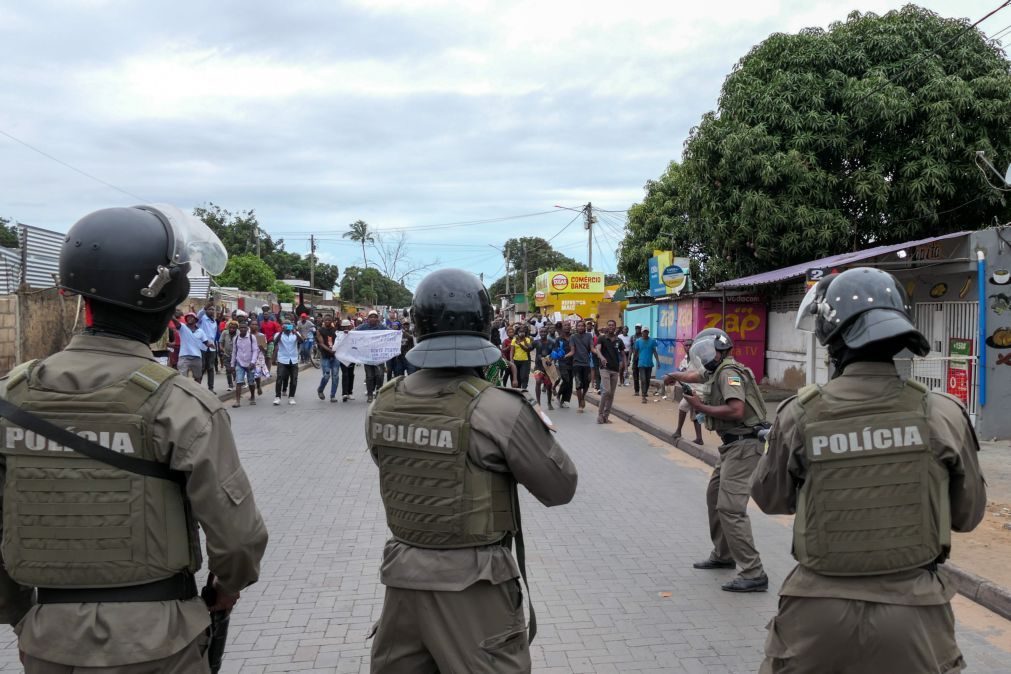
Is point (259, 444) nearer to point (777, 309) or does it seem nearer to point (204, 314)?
point (204, 314)

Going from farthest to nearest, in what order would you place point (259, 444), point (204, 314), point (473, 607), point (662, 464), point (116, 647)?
point (204, 314)
point (259, 444)
point (662, 464)
point (473, 607)
point (116, 647)

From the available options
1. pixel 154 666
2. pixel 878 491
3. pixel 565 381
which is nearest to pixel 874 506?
pixel 878 491

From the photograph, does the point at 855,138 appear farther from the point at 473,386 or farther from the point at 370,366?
the point at 473,386

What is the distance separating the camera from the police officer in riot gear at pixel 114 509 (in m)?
2.00

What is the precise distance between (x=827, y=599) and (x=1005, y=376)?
32.1 feet

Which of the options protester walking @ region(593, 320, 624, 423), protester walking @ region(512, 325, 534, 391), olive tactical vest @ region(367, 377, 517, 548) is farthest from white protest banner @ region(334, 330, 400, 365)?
olive tactical vest @ region(367, 377, 517, 548)

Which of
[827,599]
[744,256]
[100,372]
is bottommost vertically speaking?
[827,599]

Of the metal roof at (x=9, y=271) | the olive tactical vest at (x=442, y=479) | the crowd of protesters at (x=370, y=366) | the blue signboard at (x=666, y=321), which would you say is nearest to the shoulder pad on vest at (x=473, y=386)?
the olive tactical vest at (x=442, y=479)

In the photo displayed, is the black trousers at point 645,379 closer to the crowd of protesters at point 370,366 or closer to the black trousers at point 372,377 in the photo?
the crowd of protesters at point 370,366

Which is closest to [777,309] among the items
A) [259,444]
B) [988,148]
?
[988,148]

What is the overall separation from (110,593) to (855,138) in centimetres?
1614

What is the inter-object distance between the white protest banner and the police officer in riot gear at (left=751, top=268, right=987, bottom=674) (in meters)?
13.6

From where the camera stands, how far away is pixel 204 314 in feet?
51.2

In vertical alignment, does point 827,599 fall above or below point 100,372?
below
